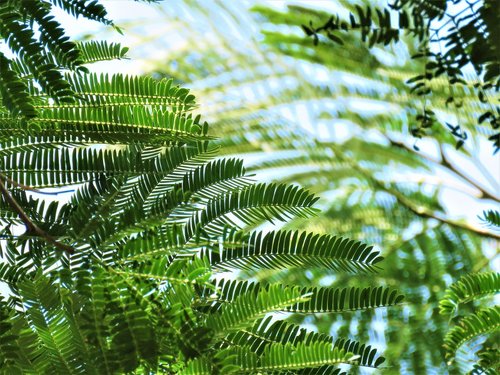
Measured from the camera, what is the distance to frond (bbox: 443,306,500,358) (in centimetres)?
112

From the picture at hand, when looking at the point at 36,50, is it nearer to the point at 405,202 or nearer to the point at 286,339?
the point at 286,339

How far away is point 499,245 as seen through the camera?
3889 millimetres

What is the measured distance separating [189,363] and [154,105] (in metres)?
0.36

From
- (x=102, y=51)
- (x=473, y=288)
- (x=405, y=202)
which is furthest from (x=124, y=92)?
(x=405, y=202)

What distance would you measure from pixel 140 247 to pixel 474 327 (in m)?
0.48

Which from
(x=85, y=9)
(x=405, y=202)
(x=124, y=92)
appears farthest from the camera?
(x=405, y=202)

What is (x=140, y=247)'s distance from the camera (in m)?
0.89

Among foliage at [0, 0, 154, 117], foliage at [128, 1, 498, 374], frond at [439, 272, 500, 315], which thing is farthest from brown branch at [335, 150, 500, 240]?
foliage at [0, 0, 154, 117]

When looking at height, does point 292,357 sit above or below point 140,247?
below

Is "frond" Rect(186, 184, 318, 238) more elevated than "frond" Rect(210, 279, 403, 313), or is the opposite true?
"frond" Rect(186, 184, 318, 238)

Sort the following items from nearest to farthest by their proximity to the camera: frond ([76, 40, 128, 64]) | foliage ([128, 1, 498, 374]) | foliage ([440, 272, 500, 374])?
foliage ([440, 272, 500, 374]) < frond ([76, 40, 128, 64]) < foliage ([128, 1, 498, 374])

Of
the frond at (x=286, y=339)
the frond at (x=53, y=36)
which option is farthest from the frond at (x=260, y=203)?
the frond at (x=53, y=36)

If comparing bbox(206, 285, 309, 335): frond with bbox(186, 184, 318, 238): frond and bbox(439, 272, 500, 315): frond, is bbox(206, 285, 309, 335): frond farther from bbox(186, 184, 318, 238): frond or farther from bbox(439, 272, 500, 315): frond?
bbox(439, 272, 500, 315): frond

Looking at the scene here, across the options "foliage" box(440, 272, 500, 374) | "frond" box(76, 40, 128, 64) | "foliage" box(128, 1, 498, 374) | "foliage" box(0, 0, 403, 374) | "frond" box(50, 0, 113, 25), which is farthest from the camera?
"foliage" box(128, 1, 498, 374)
